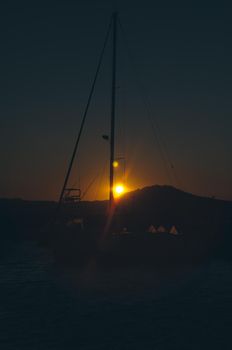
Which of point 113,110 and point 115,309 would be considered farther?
point 113,110

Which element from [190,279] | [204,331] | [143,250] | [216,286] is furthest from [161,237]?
[204,331]

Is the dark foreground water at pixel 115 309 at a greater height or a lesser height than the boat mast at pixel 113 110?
lesser

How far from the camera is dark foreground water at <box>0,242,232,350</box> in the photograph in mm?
19859

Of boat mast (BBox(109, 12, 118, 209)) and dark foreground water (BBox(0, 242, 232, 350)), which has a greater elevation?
boat mast (BBox(109, 12, 118, 209))

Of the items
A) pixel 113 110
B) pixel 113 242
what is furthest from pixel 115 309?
pixel 113 110

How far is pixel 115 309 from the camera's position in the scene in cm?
2509

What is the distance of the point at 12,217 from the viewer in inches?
4751

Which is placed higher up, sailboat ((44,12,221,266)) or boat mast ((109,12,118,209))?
boat mast ((109,12,118,209))

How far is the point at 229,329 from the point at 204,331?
1.23 metres

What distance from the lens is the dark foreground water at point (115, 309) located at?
65.2 feet

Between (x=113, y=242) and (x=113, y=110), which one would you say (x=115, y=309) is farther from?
(x=113, y=110)

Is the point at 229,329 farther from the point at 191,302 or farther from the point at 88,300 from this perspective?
the point at 88,300

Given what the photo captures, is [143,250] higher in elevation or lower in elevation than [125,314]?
higher

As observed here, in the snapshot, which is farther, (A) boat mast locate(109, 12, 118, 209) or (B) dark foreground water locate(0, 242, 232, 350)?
(A) boat mast locate(109, 12, 118, 209)
